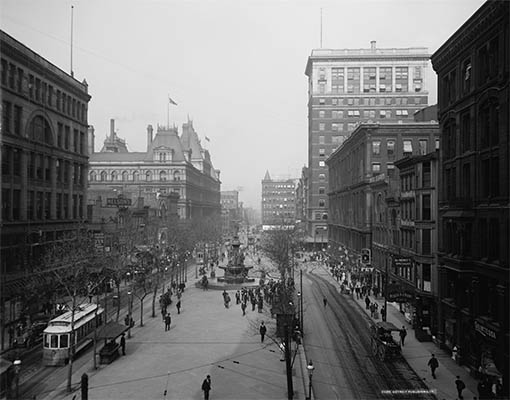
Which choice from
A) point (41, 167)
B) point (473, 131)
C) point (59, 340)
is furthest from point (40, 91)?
point (473, 131)

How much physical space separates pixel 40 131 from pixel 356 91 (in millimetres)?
85044

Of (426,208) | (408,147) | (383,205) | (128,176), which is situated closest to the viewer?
(426,208)

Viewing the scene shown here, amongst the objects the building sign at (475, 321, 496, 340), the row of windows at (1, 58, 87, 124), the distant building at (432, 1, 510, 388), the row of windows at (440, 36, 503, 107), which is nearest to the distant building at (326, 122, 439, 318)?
the distant building at (432, 1, 510, 388)

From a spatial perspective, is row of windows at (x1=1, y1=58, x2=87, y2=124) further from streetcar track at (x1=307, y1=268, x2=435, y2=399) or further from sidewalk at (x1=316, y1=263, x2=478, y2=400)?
sidewalk at (x1=316, y1=263, x2=478, y2=400)

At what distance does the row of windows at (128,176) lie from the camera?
13138 centimetres

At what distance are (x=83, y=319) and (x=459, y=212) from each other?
2531cm

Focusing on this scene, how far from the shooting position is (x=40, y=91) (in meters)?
47.0

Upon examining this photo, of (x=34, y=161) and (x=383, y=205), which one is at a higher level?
(x=34, y=161)

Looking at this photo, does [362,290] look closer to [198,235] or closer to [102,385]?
[102,385]

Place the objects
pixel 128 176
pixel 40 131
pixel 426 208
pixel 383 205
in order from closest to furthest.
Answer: pixel 426 208 → pixel 40 131 → pixel 383 205 → pixel 128 176

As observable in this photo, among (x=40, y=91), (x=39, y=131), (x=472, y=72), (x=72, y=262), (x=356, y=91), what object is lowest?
(x=72, y=262)

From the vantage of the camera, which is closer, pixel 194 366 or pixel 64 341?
pixel 194 366

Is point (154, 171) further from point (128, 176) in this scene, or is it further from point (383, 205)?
point (383, 205)

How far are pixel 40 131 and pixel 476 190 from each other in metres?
38.8
